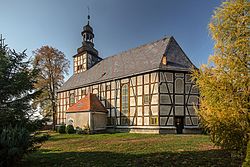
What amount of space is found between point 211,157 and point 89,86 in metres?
23.2

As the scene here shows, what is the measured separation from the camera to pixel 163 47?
25219mm

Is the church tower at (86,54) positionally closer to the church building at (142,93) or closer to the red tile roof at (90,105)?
the church building at (142,93)

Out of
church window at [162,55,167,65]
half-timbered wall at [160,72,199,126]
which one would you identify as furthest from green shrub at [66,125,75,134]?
church window at [162,55,167,65]

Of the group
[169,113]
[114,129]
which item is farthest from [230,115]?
[114,129]

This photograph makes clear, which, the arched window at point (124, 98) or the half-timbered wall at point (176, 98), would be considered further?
the arched window at point (124, 98)

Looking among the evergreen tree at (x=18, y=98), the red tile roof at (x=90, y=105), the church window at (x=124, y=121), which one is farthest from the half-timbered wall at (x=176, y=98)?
the evergreen tree at (x=18, y=98)

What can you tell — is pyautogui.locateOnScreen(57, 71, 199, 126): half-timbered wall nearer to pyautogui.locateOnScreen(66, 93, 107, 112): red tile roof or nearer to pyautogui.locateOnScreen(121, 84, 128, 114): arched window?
pyautogui.locateOnScreen(121, 84, 128, 114): arched window

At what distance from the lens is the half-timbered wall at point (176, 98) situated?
22469mm

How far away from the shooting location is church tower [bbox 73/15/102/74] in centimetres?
3679

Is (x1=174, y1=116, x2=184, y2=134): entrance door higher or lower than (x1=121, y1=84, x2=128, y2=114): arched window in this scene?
lower

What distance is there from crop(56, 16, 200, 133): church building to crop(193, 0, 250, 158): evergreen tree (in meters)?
12.1

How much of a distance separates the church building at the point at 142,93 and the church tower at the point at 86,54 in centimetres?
492

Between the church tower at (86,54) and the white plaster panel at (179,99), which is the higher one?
the church tower at (86,54)

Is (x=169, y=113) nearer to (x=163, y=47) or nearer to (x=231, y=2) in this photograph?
(x=163, y=47)
